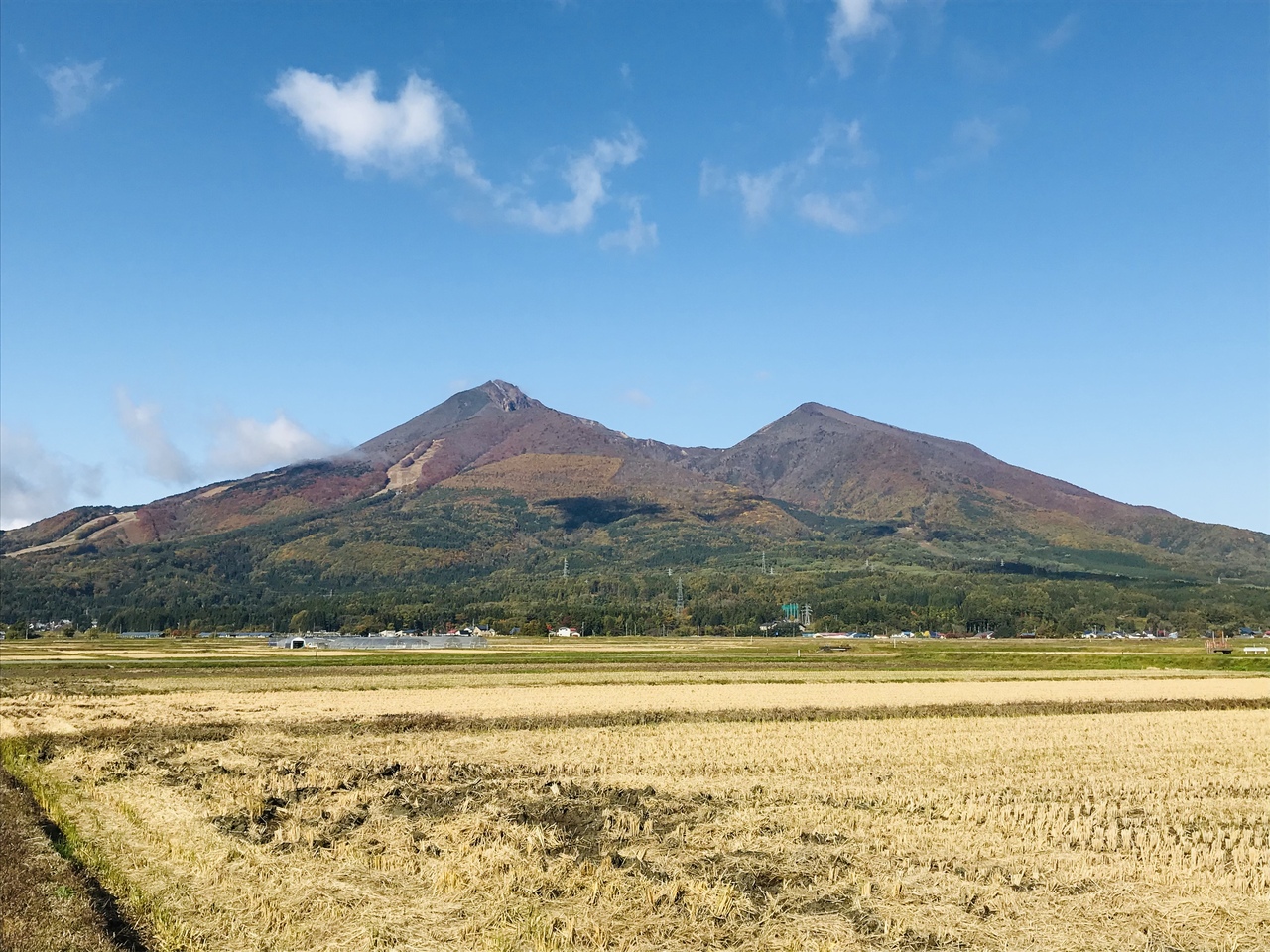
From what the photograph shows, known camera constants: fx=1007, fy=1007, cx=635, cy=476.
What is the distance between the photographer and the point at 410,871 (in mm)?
15180

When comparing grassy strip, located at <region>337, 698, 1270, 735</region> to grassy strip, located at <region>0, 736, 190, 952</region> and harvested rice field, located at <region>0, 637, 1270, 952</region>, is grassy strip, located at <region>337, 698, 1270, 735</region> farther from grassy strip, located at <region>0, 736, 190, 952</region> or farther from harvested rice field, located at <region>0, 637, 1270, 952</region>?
grassy strip, located at <region>0, 736, 190, 952</region>

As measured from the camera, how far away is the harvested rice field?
12.7 meters

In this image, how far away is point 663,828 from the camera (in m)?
18.2

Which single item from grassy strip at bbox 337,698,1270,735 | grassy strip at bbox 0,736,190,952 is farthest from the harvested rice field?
grassy strip at bbox 337,698,1270,735

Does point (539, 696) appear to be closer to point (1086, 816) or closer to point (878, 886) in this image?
point (1086, 816)

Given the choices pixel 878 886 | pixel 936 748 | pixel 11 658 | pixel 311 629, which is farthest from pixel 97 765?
pixel 311 629

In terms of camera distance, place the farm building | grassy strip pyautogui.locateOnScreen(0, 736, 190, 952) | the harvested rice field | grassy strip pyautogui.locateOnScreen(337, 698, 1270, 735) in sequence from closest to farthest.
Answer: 1. grassy strip pyautogui.locateOnScreen(0, 736, 190, 952)
2. the harvested rice field
3. grassy strip pyautogui.locateOnScreen(337, 698, 1270, 735)
4. the farm building

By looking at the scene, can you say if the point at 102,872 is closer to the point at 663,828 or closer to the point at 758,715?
the point at 663,828

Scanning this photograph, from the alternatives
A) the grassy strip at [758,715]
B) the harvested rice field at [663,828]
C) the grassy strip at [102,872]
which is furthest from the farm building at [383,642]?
the grassy strip at [102,872]

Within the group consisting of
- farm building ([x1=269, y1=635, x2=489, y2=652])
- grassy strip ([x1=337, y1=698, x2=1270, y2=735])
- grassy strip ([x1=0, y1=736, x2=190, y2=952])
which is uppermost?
farm building ([x1=269, y1=635, x2=489, y2=652])

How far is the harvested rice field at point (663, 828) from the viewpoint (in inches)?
502

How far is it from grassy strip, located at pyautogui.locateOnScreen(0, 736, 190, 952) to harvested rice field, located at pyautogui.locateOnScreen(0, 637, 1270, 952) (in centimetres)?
9

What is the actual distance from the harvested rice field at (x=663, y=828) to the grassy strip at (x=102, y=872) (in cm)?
9

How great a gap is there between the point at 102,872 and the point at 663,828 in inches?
357
